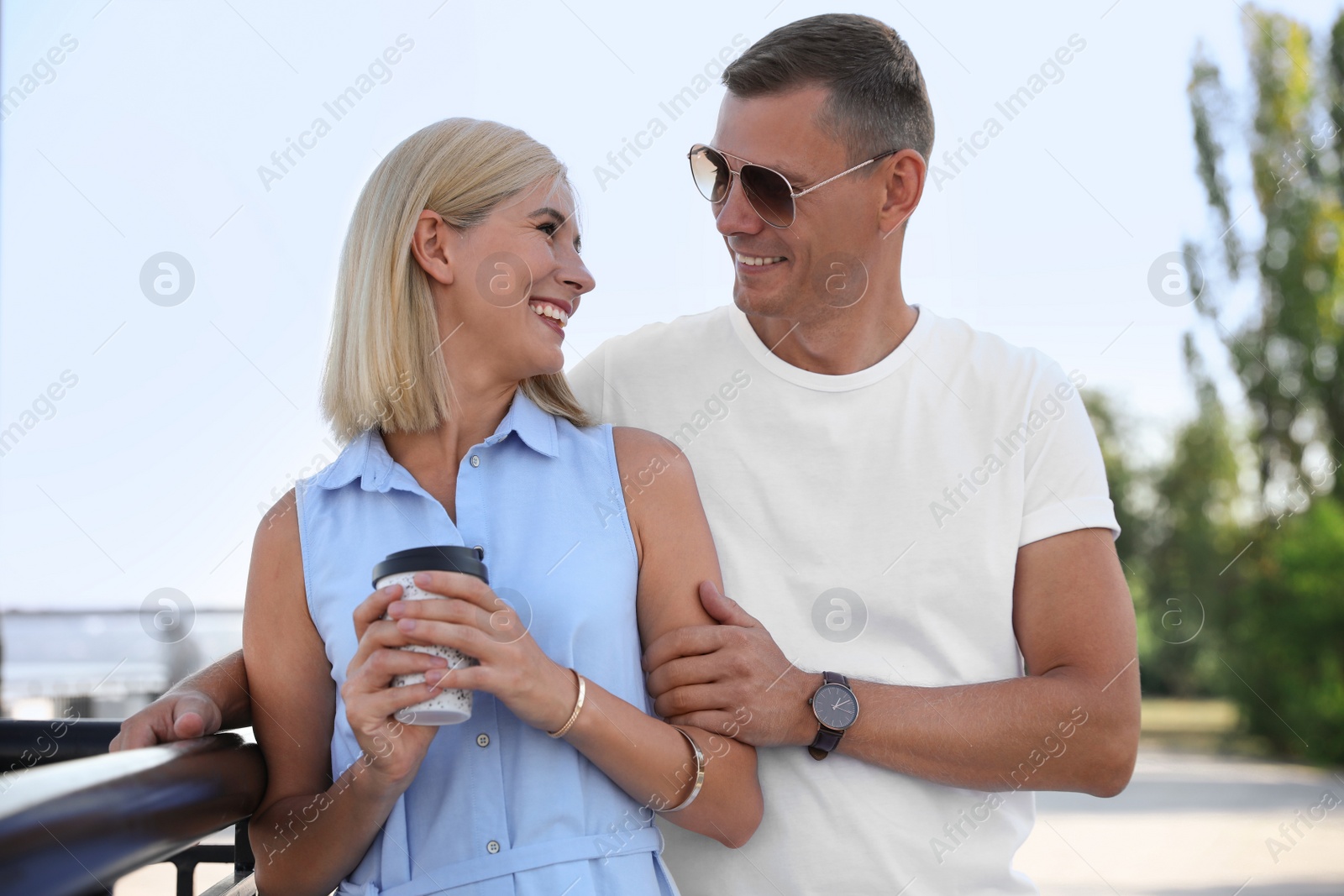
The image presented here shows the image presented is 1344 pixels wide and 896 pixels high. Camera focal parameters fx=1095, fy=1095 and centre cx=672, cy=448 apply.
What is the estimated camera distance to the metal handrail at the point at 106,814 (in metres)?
0.88

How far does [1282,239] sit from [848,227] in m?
18.8

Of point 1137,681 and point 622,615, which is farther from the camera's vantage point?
point 1137,681

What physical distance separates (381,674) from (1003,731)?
1.22 meters

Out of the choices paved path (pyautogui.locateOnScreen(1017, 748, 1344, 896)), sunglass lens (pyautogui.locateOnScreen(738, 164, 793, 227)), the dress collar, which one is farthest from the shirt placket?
paved path (pyautogui.locateOnScreen(1017, 748, 1344, 896))

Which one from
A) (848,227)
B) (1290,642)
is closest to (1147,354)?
(1290,642)

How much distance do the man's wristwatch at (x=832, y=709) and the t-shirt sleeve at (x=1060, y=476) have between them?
51cm

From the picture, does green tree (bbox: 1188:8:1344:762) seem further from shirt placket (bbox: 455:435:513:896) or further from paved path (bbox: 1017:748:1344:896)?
shirt placket (bbox: 455:435:513:896)

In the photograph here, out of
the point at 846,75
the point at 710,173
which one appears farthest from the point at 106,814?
the point at 846,75

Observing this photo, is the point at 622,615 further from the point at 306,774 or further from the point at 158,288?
the point at 158,288

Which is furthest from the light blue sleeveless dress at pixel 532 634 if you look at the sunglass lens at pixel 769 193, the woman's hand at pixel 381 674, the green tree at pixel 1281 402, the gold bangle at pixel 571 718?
the green tree at pixel 1281 402

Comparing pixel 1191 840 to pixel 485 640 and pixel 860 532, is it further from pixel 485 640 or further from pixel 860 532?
pixel 485 640

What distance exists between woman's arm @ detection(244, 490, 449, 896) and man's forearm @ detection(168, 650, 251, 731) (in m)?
0.02

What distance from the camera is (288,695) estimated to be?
5.69ft

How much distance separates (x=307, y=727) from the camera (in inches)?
68.6
